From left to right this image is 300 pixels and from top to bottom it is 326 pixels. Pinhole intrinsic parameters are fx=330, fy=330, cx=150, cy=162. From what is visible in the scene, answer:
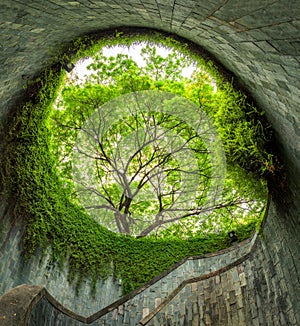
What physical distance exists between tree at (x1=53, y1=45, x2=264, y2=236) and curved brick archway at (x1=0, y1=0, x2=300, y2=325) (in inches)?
209

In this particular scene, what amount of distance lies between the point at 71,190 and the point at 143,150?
3902 mm

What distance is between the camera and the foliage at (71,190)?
7.16m

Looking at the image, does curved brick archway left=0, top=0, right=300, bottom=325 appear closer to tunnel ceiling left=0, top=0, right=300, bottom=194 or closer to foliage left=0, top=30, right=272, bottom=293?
tunnel ceiling left=0, top=0, right=300, bottom=194

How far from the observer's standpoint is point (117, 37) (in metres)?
6.67

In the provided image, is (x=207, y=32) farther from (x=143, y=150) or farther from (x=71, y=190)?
(x=143, y=150)

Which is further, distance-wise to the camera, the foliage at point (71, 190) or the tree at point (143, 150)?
the tree at point (143, 150)

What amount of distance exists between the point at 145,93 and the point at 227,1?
9.37 meters

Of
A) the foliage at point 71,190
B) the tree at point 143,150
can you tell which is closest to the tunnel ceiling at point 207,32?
the foliage at point 71,190

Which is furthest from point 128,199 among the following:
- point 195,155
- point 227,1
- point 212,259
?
point 227,1

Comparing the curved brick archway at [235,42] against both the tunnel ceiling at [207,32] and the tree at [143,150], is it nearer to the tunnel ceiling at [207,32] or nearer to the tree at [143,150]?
the tunnel ceiling at [207,32]

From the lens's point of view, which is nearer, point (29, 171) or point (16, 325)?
point (16, 325)

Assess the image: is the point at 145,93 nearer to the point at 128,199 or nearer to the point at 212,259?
the point at 128,199

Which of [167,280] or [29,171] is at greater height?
[29,171]

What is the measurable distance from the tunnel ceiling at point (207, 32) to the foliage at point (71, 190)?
837 millimetres
